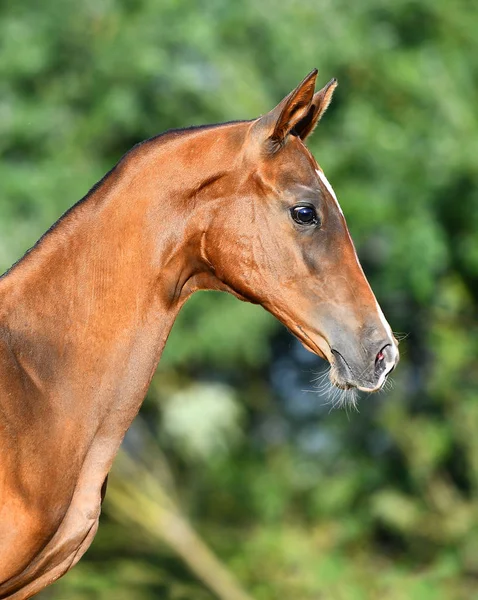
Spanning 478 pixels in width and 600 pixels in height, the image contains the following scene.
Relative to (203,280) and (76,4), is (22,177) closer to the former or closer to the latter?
(76,4)

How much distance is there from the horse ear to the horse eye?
1.32ft

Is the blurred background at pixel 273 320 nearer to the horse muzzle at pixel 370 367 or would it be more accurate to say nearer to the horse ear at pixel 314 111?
the horse ear at pixel 314 111

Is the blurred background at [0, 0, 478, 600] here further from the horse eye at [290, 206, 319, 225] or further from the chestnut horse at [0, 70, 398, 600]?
the horse eye at [290, 206, 319, 225]

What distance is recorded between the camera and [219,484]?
1406 centimetres

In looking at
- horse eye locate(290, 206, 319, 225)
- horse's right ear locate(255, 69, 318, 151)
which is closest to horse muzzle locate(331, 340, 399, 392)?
horse eye locate(290, 206, 319, 225)

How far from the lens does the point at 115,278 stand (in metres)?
3.77

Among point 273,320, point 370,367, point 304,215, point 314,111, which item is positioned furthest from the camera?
point 273,320

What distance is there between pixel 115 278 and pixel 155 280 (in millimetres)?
141

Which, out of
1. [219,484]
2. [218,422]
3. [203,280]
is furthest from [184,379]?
[203,280]

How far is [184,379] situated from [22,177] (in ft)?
11.3

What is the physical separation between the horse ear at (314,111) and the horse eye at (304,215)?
0.40 m

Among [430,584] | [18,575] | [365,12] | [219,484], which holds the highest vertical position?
[18,575]

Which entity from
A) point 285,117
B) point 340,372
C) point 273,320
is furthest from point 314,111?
point 273,320

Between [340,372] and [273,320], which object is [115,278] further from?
[273,320]
